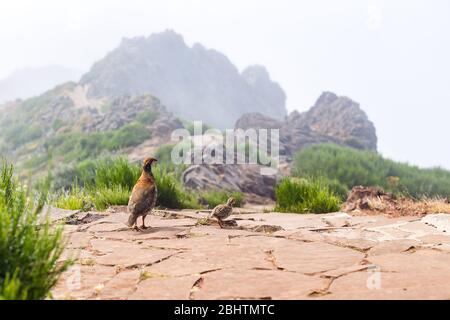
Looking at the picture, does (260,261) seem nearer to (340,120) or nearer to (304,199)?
(304,199)

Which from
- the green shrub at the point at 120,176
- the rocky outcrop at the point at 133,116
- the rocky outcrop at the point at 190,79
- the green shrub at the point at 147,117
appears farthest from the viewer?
the rocky outcrop at the point at 190,79

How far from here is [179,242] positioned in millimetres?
4672

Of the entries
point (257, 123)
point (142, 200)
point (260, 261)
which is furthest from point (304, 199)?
point (257, 123)

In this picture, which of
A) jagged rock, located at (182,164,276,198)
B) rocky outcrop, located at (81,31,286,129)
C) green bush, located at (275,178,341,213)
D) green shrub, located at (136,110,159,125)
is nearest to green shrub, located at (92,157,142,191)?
green bush, located at (275,178,341,213)

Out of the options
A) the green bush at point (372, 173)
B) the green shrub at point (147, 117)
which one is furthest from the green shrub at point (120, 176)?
the green shrub at point (147, 117)

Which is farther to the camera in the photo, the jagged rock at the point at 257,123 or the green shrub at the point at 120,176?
the jagged rock at the point at 257,123

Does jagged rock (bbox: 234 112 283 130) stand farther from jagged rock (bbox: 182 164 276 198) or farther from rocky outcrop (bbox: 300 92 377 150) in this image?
jagged rock (bbox: 182 164 276 198)

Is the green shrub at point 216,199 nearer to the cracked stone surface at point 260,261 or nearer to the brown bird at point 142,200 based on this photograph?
the cracked stone surface at point 260,261

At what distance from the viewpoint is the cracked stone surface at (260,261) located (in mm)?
2986

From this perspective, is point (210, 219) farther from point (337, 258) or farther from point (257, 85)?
point (257, 85)

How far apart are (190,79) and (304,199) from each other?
13771 centimetres

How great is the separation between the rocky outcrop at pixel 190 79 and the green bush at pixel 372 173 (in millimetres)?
82885

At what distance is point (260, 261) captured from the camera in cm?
382
